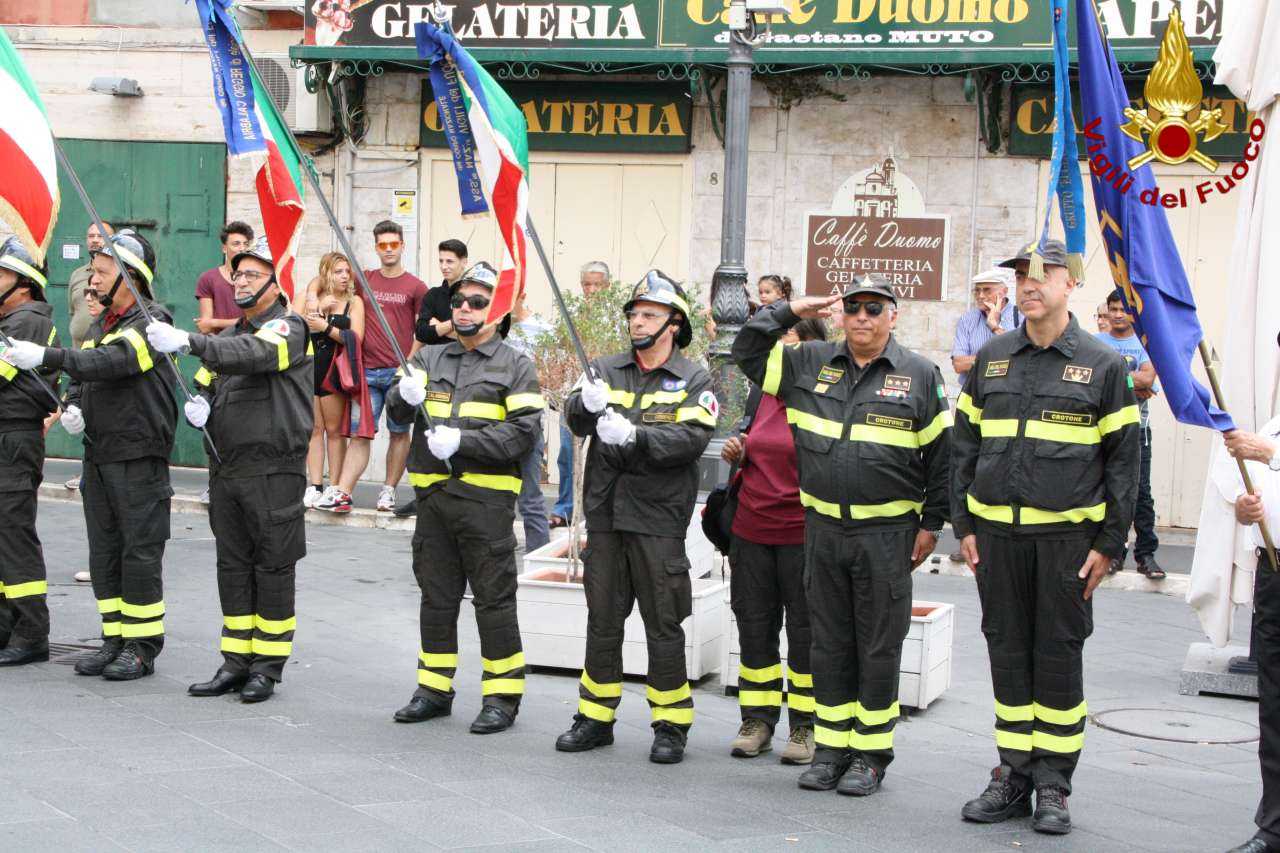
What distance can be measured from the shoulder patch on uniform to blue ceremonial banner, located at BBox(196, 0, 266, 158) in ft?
12.4

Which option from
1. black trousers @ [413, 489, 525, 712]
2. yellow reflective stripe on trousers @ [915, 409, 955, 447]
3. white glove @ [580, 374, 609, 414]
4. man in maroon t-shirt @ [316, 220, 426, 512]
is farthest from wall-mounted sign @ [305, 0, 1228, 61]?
yellow reflective stripe on trousers @ [915, 409, 955, 447]

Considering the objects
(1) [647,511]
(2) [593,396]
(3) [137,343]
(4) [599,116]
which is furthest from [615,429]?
(4) [599,116]

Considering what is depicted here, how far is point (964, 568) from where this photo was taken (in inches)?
473

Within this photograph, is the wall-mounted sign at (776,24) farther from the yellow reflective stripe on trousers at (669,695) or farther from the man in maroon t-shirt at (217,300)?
the yellow reflective stripe on trousers at (669,695)

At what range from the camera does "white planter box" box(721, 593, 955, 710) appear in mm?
8156

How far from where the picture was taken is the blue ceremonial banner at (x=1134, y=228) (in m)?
6.23

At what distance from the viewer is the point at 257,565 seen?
8133 millimetres

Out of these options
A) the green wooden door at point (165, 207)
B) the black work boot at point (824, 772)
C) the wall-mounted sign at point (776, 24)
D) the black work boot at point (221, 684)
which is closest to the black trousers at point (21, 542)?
the black work boot at point (221, 684)

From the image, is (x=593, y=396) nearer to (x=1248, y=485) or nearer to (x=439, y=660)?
(x=439, y=660)

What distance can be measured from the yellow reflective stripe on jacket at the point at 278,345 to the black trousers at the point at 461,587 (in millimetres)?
921

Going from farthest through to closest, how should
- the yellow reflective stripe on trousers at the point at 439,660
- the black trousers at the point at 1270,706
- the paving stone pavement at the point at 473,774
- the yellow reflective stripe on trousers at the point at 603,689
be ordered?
the yellow reflective stripe on trousers at the point at 439,660, the yellow reflective stripe on trousers at the point at 603,689, the paving stone pavement at the point at 473,774, the black trousers at the point at 1270,706

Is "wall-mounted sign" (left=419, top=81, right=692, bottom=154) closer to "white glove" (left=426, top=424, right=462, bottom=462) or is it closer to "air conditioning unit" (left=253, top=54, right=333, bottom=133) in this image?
"air conditioning unit" (left=253, top=54, right=333, bottom=133)

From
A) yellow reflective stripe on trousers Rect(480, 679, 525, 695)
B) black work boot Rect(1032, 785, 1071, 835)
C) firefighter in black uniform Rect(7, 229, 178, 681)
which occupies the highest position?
firefighter in black uniform Rect(7, 229, 178, 681)

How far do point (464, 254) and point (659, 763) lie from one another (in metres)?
5.17
